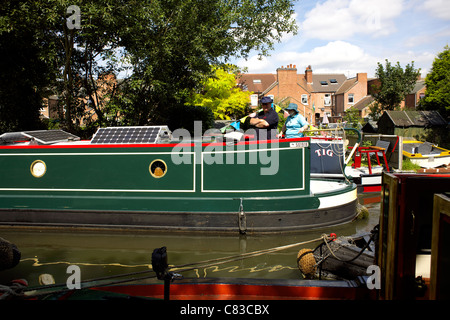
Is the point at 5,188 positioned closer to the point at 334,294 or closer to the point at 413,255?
the point at 334,294

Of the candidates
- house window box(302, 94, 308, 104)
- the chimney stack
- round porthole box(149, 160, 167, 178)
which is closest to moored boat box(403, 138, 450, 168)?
round porthole box(149, 160, 167, 178)

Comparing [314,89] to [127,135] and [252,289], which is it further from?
[252,289]

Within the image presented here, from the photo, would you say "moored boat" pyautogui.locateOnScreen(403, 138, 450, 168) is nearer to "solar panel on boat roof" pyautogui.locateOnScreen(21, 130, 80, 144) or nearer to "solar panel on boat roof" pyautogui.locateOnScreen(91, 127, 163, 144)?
"solar panel on boat roof" pyautogui.locateOnScreen(91, 127, 163, 144)

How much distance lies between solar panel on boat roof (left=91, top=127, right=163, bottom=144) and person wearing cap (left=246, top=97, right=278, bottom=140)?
Answer: 91.0 inches

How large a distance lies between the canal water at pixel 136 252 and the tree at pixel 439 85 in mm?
19289

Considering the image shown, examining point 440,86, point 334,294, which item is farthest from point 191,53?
point 440,86

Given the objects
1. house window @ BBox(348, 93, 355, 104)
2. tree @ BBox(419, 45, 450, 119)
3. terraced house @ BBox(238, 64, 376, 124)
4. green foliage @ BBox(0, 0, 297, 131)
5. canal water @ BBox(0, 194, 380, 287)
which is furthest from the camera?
house window @ BBox(348, 93, 355, 104)

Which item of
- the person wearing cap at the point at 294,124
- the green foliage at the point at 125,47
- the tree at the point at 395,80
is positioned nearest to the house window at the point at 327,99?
the tree at the point at 395,80

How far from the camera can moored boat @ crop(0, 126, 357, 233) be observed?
7777 mm

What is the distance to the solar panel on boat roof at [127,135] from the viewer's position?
8391 mm

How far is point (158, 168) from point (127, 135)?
1.18m

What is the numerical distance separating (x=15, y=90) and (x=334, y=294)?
13971 mm

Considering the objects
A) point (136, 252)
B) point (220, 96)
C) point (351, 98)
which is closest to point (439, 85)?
point (220, 96)
